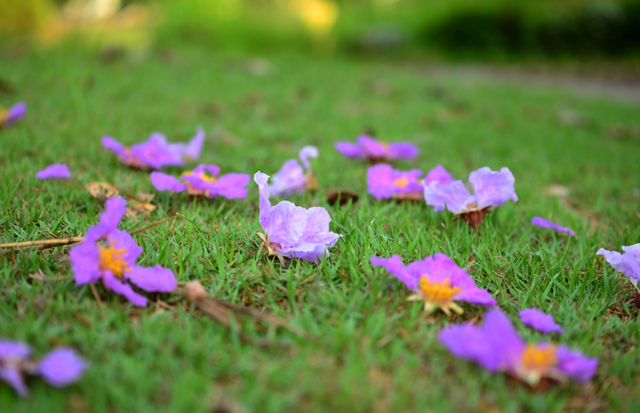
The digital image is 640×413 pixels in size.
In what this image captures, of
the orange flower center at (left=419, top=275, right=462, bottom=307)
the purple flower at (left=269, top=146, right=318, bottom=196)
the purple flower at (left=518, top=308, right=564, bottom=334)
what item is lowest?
the purple flower at (left=269, top=146, right=318, bottom=196)

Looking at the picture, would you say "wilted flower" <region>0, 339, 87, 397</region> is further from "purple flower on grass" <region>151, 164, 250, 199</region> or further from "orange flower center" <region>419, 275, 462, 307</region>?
"purple flower on grass" <region>151, 164, 250, 199</region>

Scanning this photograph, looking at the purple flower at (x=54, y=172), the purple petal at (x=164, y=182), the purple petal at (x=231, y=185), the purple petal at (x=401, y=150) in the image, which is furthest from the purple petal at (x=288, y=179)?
the purple flower at (x=54, y=172)

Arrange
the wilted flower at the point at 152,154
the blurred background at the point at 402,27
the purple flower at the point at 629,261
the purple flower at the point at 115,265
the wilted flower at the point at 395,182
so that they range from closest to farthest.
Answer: the purple flower at the point at 115,265 < the purple flower at the point at 629,261 < the wilted flower at the point at 395,182 < the wilted flower at the point at 152,154 < the blurred background at the point at 402,27

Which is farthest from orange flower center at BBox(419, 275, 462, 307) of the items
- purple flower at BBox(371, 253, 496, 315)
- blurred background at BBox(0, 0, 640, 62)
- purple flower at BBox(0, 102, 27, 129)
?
blurred background at BBox(0, 0, 640, 62)

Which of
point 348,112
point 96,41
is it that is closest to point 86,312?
point 348,112

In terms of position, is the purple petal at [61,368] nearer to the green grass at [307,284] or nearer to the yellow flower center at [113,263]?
the green grass at [307,284]

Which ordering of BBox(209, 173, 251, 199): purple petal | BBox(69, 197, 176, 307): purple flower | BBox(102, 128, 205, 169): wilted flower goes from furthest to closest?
BBox(102, 128, 205, 169): wilted flower → BBox(209, 173, 251, 199): purple petal → BBox(69, 197, 176, 307): purple flower
